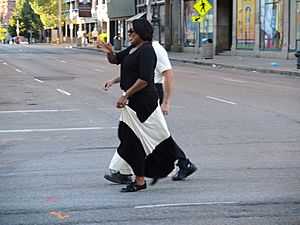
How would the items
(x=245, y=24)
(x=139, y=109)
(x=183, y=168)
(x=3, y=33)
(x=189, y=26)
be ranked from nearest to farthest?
(x=139, y=109) < (x=183, y=168) < (x=245, y=24) < (x=189, y=26) < (x=3, y=33)

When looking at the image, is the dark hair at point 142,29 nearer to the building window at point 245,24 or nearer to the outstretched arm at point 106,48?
the outstretched arm at point 106,48

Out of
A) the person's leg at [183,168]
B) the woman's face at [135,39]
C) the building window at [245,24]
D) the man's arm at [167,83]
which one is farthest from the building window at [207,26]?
the woman's face at [135,39]

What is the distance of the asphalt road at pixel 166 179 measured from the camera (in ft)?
21.2

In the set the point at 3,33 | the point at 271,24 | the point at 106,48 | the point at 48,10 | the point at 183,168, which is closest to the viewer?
the point at 106,48

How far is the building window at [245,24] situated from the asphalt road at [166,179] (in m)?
23.7

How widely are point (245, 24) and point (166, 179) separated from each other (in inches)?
1421

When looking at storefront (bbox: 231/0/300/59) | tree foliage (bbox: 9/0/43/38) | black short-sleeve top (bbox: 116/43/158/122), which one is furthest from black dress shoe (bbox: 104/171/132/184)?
tree foliage (bbox: 9/0/43/38)

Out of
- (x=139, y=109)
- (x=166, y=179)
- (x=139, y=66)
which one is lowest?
(x=166, y=179)

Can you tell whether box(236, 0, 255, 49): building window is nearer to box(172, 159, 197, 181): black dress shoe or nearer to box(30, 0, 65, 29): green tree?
box(172, 159, 197, 181): black dress shoe

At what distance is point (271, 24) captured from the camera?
39250 mm

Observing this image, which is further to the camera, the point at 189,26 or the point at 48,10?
the point at 48,10

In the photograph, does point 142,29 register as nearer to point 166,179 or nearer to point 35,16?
point 166,179

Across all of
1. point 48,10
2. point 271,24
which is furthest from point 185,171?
point 48,10

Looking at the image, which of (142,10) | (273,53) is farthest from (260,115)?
(142,10)
